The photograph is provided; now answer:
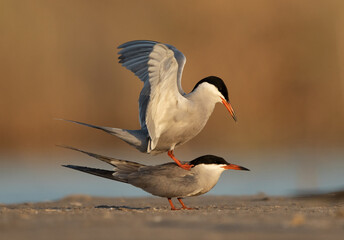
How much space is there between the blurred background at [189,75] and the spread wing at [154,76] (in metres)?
5.73

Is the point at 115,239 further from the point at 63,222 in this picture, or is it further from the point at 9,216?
the point at 9,216

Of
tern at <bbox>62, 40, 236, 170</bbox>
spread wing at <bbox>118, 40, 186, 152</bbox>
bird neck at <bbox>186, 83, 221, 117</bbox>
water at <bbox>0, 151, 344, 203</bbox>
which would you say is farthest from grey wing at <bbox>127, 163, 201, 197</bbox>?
water at <bbox>0, 151, 344, 203</bbox>

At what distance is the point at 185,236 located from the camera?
12.1ft

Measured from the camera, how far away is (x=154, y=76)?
6.33 meters

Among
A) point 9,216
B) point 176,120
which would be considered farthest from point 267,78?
point 9,216

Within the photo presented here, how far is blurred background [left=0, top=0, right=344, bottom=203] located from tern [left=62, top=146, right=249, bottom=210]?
19.1ft

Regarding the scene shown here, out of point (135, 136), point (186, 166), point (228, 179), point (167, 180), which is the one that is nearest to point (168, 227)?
point (167, 180)

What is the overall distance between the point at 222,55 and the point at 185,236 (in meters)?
12.3

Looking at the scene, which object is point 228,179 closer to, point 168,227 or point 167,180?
point 167,180

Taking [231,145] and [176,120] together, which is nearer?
[176,120]

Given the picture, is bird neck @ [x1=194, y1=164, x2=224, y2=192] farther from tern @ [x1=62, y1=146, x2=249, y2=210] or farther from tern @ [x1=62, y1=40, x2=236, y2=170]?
tern @ [x1=62, y1=40, x2=236, y2=170]

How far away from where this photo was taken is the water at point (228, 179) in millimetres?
9523

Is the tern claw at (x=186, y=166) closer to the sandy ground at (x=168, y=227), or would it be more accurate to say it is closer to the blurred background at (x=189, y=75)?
the sandy ground at (x=168, y=227)

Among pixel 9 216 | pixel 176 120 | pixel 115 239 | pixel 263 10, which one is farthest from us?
pixel 263 10
